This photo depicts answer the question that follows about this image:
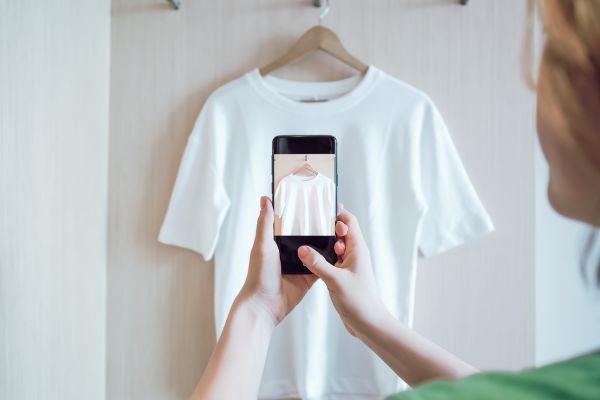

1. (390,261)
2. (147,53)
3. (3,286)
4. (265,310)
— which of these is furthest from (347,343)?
(147,53)

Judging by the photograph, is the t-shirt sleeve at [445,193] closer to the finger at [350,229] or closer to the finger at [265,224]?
the finger at [350,229]

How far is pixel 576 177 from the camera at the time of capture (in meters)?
0.29

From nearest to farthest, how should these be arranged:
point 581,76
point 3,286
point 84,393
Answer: point 581,76, point 3,286, point 84,393

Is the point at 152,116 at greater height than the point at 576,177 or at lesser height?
greater

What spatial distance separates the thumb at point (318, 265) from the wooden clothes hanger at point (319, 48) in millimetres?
370

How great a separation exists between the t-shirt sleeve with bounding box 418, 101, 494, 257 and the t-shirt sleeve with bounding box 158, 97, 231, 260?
0.35 meters

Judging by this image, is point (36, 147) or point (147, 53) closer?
point (36, 147)

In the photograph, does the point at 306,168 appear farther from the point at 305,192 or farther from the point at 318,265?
the point at 318,265

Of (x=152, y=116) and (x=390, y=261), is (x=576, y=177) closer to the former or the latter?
(x=390, y=261)

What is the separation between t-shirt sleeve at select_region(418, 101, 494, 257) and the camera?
0.78 metres

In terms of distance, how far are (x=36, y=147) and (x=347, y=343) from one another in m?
0.56

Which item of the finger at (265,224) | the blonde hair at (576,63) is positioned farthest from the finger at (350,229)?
the blonde hair at (576,63)

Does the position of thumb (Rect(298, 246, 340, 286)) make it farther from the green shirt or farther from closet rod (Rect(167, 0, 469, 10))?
closet rod (Rect(167, 0, 469, 10))

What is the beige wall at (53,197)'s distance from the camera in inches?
21.2
